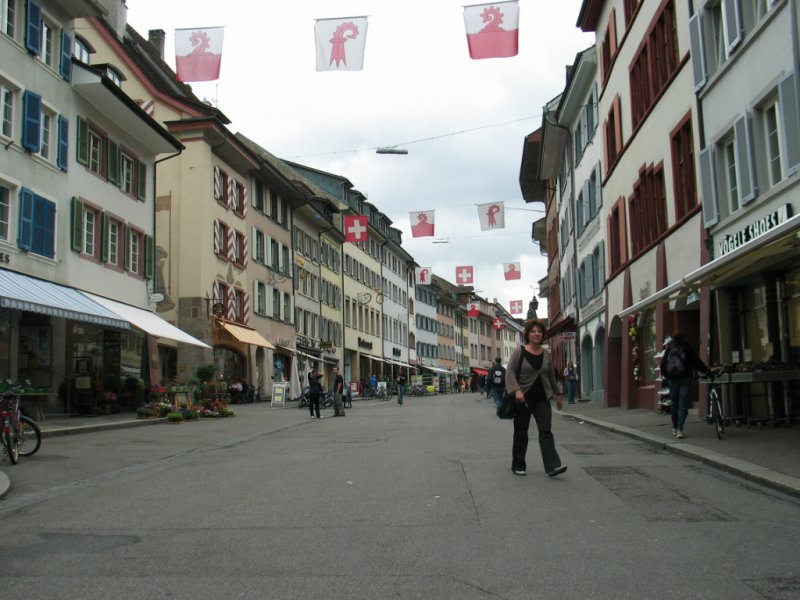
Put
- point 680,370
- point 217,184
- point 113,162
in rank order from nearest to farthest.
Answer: point 680,370 < point 113,162 < point 217,184

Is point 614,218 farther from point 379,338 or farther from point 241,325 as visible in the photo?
point 379,338

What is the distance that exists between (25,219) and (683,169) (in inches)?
601

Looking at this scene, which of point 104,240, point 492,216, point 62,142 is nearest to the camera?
point 62,142

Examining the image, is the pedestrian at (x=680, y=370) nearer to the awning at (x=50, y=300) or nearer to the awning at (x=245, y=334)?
the awning at (x=50, y=300)

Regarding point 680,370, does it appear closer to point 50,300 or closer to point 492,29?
point 492,29

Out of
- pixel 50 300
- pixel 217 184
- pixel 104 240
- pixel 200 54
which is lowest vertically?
pixel 50 300

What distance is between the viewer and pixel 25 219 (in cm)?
Result: 2105

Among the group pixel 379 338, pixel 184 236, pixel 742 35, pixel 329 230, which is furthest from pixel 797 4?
pixel 379 338

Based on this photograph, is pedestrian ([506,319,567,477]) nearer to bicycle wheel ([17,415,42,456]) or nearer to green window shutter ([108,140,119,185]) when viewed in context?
bicycle wheel ([17,415,42,456])

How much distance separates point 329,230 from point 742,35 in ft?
138

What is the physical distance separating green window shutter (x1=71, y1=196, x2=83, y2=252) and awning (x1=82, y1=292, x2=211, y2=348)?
1.31 m

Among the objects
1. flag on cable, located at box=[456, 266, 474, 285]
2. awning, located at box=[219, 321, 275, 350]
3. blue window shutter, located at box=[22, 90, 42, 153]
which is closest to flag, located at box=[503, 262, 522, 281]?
flag on cable, located at box=[456, 266, 474, 285]

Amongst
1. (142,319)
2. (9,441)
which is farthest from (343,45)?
(142,319)

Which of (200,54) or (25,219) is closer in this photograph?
(200,54)
